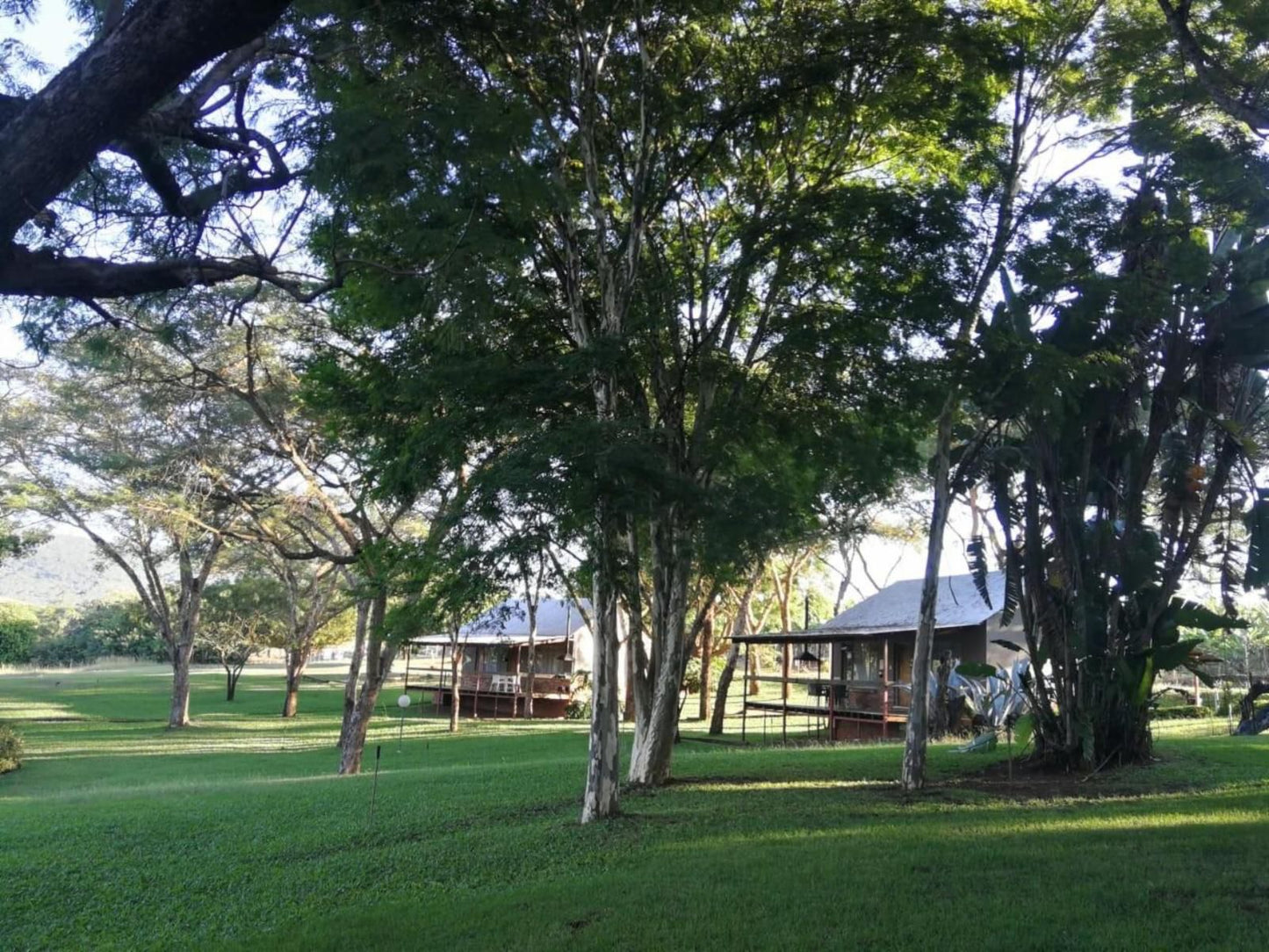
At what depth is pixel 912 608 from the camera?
27.9m

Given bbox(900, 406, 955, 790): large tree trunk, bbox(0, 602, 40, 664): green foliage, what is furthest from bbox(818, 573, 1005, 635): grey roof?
bbox(0, 602, 40, 664): green foliage

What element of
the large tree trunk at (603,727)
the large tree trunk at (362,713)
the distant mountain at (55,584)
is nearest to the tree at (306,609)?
the distant mountain at (55,584)

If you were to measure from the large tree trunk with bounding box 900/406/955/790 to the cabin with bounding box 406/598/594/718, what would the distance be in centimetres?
2732

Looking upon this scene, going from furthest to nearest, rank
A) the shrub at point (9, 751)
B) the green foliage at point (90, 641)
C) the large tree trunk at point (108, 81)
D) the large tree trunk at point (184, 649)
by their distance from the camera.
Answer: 1. the green foliage at point (90, 641)
2. the large tree trunk at point (184, 649)
3. the shrub at point (9, 751)
4. the large tree trunk at point (108, 81)

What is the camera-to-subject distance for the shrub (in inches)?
878

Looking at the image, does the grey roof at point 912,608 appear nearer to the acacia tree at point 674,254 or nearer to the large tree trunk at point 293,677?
the acacia tree at point 674,254

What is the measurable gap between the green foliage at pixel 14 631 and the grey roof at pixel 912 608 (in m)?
54.2

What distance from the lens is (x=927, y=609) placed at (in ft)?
38.7

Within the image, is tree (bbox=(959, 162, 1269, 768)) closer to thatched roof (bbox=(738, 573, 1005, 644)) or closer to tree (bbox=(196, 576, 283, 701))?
thatched roof (bbox=(738, 573, 1005, 644))

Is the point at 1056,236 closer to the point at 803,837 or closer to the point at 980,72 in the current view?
the point at 980,72

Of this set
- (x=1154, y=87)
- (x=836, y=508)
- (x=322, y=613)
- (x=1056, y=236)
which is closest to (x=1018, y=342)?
(x=1056, y=236)

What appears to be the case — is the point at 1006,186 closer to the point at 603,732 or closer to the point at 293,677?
the point at 603,732

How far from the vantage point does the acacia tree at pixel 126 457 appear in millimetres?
22172

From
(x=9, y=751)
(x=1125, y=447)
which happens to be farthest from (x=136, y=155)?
(x=9, y=751)
